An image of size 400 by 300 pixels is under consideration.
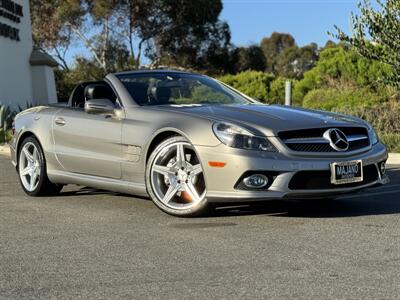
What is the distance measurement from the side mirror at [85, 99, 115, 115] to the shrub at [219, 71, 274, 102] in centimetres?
2545

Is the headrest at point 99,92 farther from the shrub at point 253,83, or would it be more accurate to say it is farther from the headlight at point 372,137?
the shrub at point 253,83

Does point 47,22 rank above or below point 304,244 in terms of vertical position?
above

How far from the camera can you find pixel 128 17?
4603cm

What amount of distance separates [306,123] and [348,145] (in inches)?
17.5

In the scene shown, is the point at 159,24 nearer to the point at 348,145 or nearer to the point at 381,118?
the point at 381,118

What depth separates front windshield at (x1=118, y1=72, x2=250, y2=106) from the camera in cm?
732

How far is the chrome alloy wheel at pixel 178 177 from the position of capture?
253 inches

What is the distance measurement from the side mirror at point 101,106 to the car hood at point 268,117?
608 millimetres

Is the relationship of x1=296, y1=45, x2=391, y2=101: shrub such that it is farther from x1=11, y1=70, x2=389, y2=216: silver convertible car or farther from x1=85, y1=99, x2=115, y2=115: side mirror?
x1=85, y1=99, x2=115, y2=115: side mirror

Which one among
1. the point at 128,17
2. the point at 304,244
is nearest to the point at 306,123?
the point at 304,244

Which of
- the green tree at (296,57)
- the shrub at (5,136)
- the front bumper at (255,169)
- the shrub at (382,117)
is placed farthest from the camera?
the green tree at (296,57)

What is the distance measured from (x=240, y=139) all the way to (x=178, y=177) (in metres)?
0.77

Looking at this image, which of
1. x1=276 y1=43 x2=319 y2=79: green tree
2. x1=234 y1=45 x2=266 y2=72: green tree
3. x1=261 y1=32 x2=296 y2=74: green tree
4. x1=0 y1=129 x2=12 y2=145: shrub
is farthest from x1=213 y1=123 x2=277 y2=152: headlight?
x1=261 y1=32 x2=296 y2=74: green tree

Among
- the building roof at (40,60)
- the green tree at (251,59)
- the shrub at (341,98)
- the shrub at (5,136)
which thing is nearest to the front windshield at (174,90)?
the shrub at (5,136)
